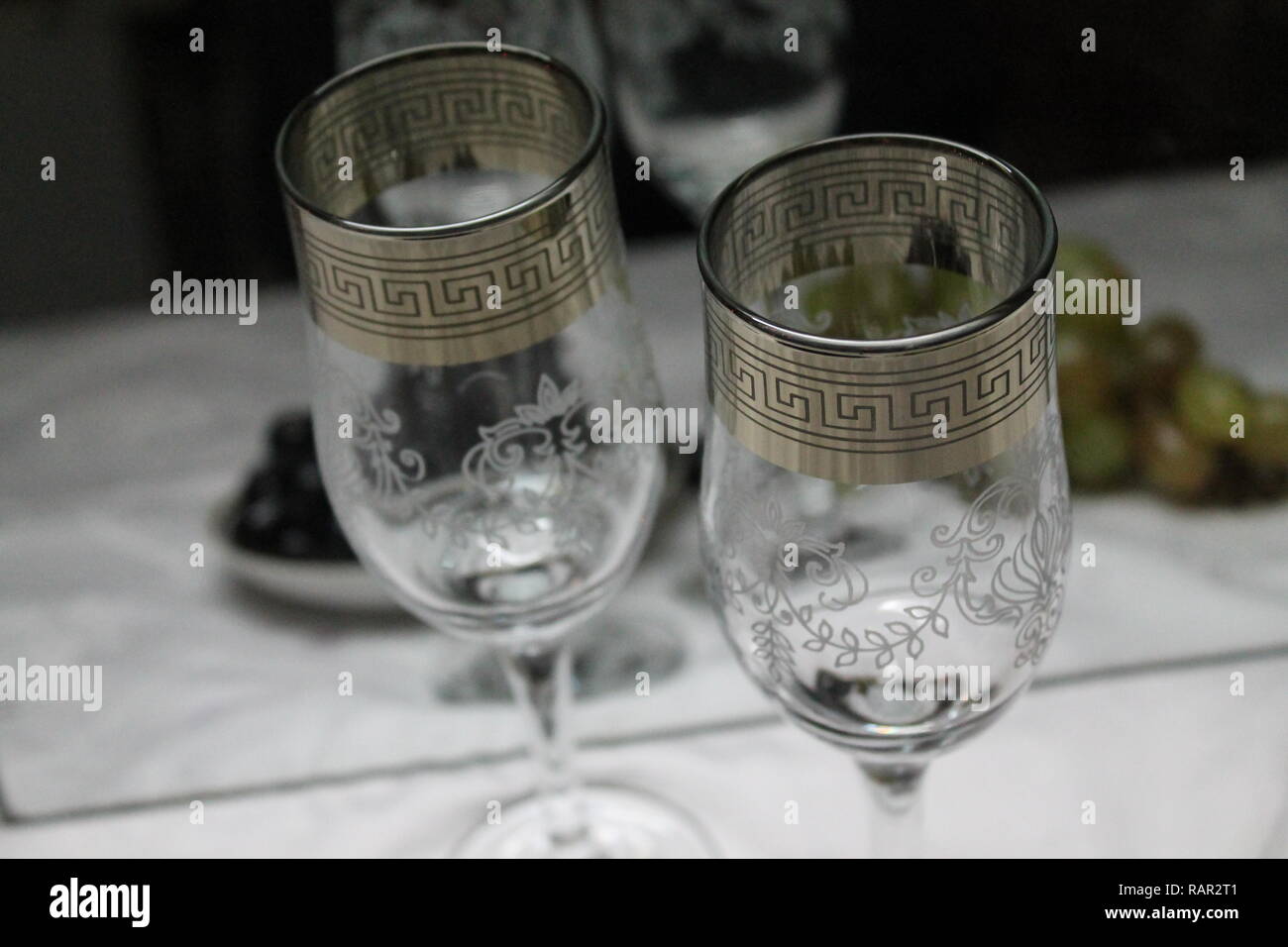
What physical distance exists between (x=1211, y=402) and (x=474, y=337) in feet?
1.04

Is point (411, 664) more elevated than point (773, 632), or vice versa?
point (773, 632)

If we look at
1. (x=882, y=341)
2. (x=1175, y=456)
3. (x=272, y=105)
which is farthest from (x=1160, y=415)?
(x=272, y=105)

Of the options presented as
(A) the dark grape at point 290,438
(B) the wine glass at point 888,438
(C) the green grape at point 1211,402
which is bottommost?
(A) the dark grape at point 290,438

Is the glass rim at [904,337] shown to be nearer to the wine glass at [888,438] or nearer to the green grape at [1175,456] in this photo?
the wine glass at [888,438]

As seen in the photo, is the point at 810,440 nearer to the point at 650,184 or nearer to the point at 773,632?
the point at 773,632

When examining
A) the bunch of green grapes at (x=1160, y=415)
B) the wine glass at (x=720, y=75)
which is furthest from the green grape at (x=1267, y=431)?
the wine glass at (x=720, y=75)

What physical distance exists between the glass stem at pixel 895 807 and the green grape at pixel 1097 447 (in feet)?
0.69

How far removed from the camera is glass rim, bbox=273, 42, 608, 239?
313 millimetres

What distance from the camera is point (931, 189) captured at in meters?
0.32

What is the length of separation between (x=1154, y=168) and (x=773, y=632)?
500 millimetres

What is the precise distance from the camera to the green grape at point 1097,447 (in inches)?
21.9
